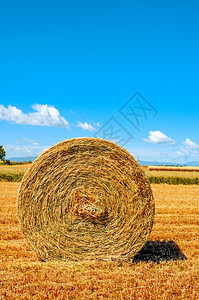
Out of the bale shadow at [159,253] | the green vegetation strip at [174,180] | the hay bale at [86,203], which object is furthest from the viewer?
the green vegetation strip at [174,180]

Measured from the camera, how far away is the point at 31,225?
494 cm

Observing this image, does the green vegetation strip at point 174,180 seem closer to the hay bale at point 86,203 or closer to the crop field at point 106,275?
the crop field at point 106,275

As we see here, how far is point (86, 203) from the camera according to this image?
16.1 feet

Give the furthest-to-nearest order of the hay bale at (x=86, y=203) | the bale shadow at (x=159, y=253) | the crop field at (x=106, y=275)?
the bale shadow at (x=159, y=253) < the hay bale at (x=86, y=203) < the crop field at (x=106, y=275)

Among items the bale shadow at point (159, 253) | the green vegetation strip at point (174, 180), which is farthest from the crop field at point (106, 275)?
the green vegetation strip at point (174, 180)

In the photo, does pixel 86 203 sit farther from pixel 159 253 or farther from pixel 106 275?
pixel 159 253

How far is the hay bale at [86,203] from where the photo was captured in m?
4.82

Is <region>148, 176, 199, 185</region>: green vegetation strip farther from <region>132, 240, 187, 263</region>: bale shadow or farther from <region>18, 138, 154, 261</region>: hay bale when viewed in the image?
<region>18, 138, 154, 261</region>: hay bale

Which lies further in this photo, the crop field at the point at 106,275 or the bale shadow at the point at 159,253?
the bale shadow at the point at 159,253

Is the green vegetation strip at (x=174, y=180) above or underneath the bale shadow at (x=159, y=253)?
above

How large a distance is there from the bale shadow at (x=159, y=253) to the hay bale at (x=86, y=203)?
0.46 metres

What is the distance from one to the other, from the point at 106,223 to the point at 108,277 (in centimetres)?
93

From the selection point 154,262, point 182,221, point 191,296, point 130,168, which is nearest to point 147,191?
point 130,168

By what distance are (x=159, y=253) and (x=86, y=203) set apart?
1830mm
